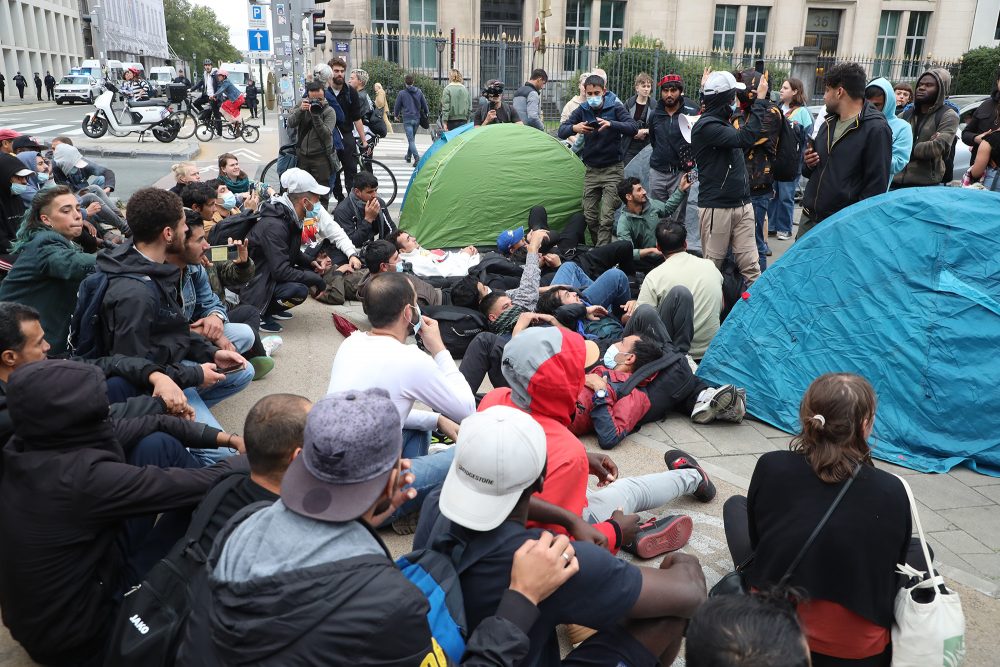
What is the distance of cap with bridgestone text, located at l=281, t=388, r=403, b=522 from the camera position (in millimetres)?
1841

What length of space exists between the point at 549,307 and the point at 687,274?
43.5 inches

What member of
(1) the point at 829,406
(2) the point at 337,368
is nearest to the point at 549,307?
(2) the point at 337,368

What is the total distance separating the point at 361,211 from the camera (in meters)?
8.16

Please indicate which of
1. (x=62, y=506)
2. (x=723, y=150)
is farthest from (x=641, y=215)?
(x=62, y=506)

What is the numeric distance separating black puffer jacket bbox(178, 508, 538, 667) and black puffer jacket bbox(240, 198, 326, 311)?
490cm

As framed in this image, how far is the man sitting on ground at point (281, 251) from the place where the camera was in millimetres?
6402

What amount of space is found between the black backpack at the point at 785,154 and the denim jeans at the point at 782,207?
5.65ft

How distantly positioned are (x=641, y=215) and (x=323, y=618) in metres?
6.48

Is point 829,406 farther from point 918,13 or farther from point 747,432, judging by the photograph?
point 918,13

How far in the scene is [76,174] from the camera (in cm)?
907

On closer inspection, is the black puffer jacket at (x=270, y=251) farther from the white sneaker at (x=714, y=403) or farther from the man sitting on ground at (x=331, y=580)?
the man sitting on ground at (x=331, y=580)

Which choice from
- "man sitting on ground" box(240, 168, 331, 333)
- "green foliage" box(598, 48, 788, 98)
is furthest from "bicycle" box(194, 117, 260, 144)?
"man sitting on ground" box(240, 168, 331, 333)

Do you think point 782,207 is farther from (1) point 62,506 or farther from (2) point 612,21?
(2) point 612,21

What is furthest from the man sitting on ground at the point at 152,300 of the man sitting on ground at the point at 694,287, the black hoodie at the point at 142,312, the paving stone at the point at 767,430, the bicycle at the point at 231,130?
the bicycle at the point at 231,130
